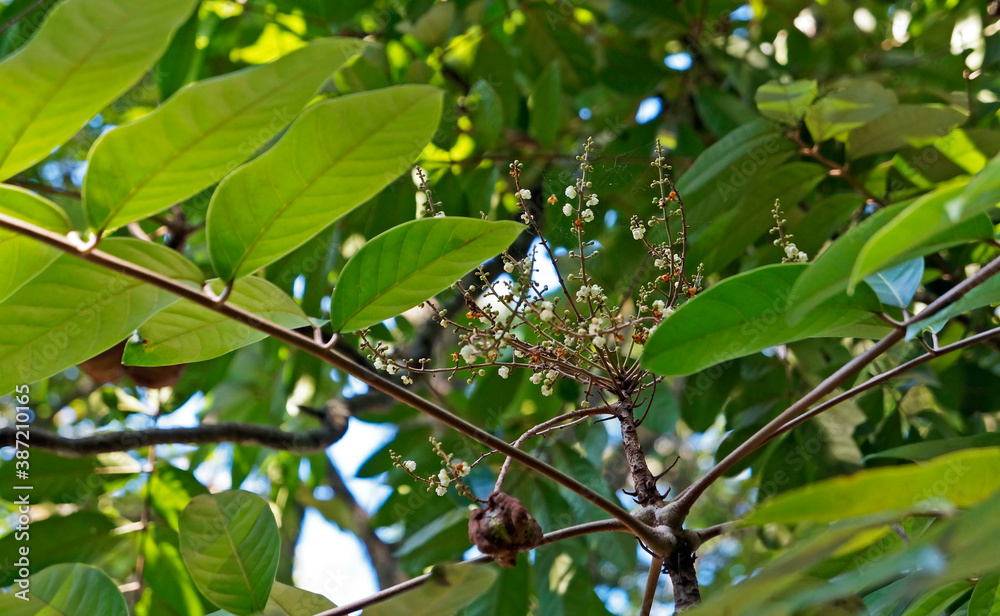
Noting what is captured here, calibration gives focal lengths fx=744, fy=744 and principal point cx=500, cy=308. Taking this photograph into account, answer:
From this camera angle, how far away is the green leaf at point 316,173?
63 cm

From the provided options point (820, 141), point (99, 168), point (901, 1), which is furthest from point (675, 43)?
point (99, 168)

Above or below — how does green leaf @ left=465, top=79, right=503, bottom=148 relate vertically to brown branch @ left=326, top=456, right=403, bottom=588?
above

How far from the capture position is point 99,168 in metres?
0.62

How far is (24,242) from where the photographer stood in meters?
0.63

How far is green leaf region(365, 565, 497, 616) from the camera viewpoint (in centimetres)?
59

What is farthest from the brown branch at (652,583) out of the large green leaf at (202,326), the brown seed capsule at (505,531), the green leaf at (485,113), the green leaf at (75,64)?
the green leaf at (485,113)

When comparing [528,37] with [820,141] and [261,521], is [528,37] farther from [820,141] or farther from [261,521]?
[261,521]

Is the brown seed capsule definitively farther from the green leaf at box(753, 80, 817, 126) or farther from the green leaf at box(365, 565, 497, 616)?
the green leaf at box(753, 80, 817, 126)

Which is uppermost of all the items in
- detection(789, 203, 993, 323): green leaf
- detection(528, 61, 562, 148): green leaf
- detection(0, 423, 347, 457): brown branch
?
detection(528, 61, 562, 148): green leaf

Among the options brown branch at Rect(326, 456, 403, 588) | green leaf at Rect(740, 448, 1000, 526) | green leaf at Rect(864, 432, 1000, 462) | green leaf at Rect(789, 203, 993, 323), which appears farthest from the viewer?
brown branch at Rect(326, 456, 403, 588)

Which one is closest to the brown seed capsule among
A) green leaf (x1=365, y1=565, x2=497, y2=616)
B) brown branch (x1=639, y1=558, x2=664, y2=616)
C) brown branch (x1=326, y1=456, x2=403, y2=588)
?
green leaf (x1=365, y1=565, x2=497, y2=616)

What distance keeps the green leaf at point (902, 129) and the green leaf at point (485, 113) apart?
66 cm

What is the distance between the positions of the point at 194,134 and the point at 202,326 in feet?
0.74

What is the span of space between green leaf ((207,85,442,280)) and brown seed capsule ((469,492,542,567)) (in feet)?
0.93
